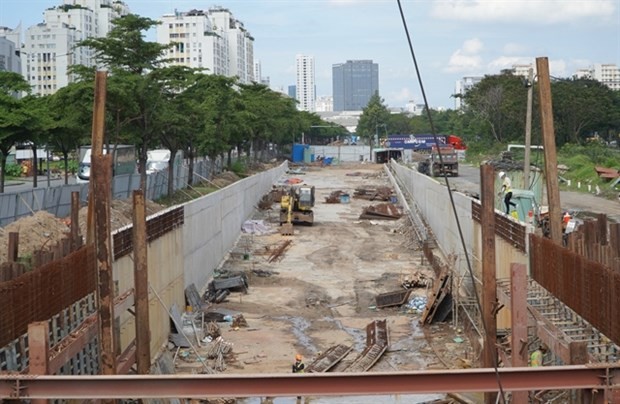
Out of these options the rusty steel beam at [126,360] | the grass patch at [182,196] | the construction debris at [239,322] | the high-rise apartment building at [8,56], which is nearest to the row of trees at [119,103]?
the grass patch at [182,196]

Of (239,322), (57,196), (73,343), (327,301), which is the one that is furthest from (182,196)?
(73,343)

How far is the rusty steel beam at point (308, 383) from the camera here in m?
7.23

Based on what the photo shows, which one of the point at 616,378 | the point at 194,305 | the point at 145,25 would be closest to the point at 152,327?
the point at 194,305

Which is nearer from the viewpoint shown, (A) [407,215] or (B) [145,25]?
(B) [145,25]

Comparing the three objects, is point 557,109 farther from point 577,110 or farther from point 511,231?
point 511,231

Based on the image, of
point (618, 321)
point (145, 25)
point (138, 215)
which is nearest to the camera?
point (618, 321)

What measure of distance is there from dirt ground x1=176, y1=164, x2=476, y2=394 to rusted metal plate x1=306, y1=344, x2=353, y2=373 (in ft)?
0.56

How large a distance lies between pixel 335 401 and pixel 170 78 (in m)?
26.2

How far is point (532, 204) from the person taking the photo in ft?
85.3

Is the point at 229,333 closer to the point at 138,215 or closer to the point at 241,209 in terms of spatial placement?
the point at 138,215

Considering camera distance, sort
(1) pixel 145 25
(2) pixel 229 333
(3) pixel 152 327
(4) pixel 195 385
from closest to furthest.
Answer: (4) pixel 195 385
(3) pixel 152 327
(2) pixel 229 333
(1) pixel 145 25

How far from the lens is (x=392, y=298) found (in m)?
25.5

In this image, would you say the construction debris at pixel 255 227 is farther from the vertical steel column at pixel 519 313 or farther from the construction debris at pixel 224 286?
the vertical steel column at pixel 519 313

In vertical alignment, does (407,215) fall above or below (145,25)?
below
